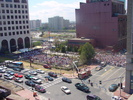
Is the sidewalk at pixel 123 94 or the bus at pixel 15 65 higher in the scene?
the bus at pixel 15 65

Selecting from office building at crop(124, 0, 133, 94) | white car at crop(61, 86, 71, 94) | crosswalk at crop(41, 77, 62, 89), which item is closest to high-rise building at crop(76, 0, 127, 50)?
crosswalk at crop(41, 77, 62, 89)

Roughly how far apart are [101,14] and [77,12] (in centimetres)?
1386

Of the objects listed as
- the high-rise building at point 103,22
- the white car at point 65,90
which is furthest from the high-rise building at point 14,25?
the white car at point 65,90

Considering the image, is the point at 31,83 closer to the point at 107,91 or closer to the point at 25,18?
the point at 107,91

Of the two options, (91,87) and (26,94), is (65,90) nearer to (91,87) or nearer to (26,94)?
(91,87)

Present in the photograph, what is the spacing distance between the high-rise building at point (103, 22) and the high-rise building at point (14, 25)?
2612 centimetres

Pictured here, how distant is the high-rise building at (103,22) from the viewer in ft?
232

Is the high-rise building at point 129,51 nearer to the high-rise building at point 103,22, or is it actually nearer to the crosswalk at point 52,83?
the crosswalk at point 52,83

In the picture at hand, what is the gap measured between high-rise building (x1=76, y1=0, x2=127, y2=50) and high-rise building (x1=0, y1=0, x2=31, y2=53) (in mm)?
26124

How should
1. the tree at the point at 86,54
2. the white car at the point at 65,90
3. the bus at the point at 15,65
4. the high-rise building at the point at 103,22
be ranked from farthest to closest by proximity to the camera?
1. the high-rise building at the point at 103,22
2. the tree at the point at 86,54
3. the bus at the point at 15,65
4. the white car at the point at 65,90

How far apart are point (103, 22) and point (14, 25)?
1547 inches

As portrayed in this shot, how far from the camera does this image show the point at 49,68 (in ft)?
154

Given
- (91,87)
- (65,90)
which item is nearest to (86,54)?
(91,87)

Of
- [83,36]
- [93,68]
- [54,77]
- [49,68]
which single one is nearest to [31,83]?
[54,77]
